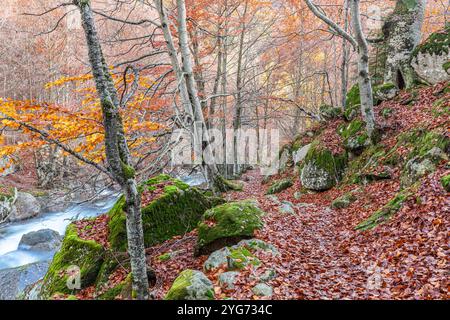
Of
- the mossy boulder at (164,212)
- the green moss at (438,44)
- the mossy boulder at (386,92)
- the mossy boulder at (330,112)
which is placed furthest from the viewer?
the mossy boulder at (330,112)

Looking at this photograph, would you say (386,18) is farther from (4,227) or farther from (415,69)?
(4,227)

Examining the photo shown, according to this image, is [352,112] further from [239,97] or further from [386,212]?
[386,212]

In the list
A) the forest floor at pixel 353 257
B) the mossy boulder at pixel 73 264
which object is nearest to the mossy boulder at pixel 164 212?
the forest floor at pixel 353 257

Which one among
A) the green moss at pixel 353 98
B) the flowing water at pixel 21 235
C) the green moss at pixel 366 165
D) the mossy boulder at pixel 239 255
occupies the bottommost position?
the flowing water at pixel 21 235

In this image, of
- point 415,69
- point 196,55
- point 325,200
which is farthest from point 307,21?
point 325,200

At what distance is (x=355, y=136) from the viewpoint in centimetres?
1105

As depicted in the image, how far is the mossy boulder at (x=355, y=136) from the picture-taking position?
10633 millimetres

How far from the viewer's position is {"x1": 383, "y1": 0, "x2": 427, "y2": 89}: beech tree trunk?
11.8 metres

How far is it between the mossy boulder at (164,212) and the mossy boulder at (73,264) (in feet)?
1.38

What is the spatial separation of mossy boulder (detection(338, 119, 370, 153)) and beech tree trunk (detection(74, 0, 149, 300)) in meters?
8.72

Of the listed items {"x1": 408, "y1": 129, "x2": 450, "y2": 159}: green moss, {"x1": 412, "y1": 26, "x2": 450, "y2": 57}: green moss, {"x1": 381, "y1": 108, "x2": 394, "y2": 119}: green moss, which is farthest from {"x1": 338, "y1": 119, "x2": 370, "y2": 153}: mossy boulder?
{"x1": 412, "y1": 26, "x2": 450, "y2": 57}: green moss

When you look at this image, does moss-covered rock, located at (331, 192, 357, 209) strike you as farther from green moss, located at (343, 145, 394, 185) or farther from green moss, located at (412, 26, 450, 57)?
green moss, located at (412, 26, 450, 57)

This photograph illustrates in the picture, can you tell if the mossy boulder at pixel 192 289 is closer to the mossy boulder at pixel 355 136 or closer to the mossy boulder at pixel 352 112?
the mossy boulder at pixel 355 136

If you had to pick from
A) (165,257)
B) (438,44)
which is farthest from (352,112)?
(165,257)
